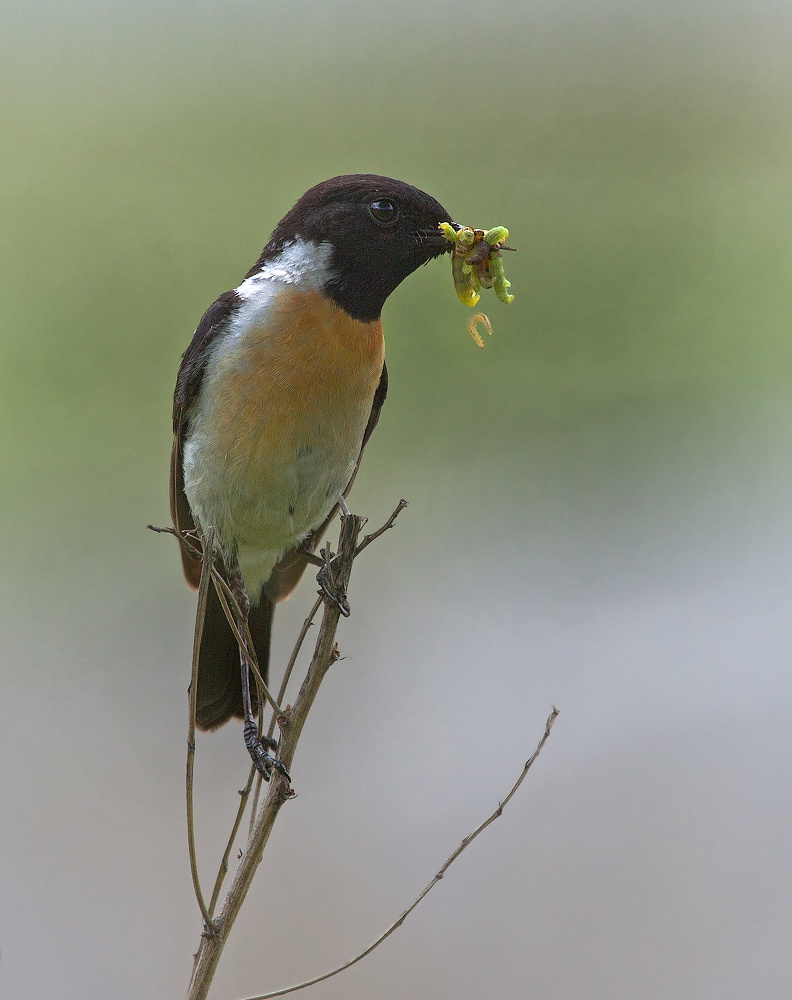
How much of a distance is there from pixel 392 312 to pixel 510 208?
3.36 ft

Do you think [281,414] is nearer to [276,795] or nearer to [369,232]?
[369,232]

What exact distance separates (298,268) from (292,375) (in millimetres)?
335

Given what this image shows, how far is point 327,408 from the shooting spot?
2.61 meters

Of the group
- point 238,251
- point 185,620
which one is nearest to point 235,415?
point 185,620

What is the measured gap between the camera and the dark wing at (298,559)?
295 cm

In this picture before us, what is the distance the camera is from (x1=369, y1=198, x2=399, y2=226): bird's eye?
8.61 feet

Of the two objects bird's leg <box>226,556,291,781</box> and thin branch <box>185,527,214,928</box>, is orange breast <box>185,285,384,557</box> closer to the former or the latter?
bird's leg <box>226,556,291,781</box>

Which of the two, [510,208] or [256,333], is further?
[510,208]

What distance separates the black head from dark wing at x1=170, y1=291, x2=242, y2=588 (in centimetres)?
28

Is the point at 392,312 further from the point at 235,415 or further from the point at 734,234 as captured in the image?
the point at 235,415

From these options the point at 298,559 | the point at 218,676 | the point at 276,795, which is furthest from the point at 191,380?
the point at 276,795

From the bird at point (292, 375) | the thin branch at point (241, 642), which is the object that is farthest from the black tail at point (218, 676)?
the thin branch at point (241, 642)

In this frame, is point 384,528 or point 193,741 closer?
point 193,741

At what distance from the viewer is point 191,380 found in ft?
9.00
